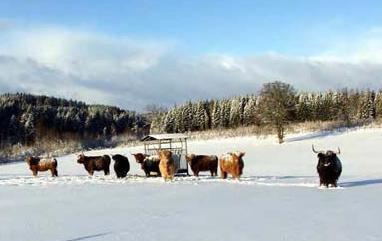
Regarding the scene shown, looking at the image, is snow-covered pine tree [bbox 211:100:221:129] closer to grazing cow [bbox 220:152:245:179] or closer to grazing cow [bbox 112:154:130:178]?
grazing cow [bbox 112:154:130:178]

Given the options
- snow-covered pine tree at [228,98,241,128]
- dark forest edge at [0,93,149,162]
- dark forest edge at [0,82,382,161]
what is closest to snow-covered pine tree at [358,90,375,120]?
dark forest edge at [0,82,382,161]

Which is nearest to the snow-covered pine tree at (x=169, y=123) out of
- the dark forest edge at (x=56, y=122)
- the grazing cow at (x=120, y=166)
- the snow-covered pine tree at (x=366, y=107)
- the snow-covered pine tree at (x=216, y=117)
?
the dark forest edge at (x=56, y=122)

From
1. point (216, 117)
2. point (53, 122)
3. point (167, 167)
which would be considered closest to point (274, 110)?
point (167, 167)

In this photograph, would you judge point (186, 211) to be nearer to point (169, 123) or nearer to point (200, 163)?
point (200, 163)

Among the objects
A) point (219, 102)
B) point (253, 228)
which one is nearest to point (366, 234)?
point (253, 228)

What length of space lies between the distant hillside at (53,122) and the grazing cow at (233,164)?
7833 centimetres

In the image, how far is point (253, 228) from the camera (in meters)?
12.4

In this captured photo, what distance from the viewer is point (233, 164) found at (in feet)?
85.5

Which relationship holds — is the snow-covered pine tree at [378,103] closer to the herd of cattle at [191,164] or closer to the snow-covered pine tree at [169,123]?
the snow-covered pine tree at [169,123]

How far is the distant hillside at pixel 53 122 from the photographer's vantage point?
108 meters

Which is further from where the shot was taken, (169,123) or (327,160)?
(169,123)

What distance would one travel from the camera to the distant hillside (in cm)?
10831

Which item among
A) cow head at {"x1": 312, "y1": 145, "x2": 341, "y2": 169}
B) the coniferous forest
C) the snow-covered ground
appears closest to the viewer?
the snow-covered ground

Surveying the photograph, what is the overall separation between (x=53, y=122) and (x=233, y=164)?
97.7 m
